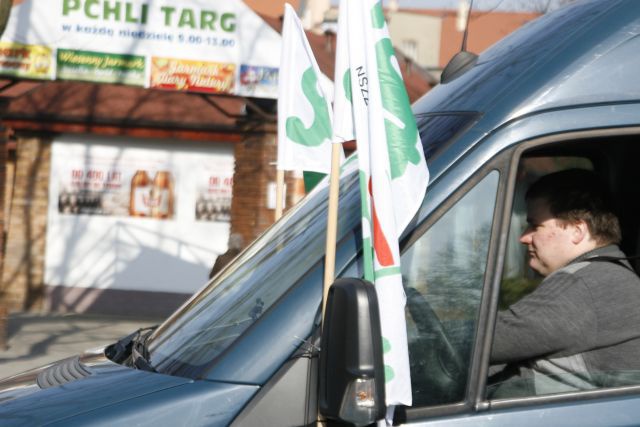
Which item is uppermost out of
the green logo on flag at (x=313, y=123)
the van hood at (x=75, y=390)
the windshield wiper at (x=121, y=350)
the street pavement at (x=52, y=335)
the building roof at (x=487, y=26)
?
the building roof at (x=487, y=26)

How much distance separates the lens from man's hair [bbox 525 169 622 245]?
11.3 feet

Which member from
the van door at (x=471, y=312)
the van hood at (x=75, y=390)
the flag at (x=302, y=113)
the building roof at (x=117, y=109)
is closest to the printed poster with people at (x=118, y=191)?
the building roof at (x=117, y=109)

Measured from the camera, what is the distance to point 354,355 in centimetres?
249

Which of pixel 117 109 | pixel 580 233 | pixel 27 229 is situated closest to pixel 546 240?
pixel 580 233

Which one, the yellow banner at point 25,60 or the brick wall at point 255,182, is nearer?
the yellow banner at point 25,60

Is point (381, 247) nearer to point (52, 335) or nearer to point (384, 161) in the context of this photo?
point (384, 161)

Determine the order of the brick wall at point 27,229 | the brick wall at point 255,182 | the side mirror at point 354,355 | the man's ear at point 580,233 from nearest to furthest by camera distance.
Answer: the side mirror at point 354,355, the man's ear at point 580,233, the brick wall at point 255,182, the brick wall at point 27,229

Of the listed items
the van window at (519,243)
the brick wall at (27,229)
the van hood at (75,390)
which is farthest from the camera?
the brick wall at (27,229)

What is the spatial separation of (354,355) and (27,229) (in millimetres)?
16255

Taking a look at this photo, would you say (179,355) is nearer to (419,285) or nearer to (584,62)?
(419,285)

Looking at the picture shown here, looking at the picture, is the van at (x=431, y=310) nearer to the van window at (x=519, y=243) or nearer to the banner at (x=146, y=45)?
the van window at (x=519, y=243)

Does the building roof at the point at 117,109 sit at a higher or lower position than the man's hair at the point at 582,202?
higher

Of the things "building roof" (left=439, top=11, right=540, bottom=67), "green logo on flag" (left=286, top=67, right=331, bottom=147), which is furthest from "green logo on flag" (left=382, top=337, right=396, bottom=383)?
"green logo on flag" (left=286, top=67, right=331, bottom=147)

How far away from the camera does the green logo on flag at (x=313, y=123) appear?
5.35m
